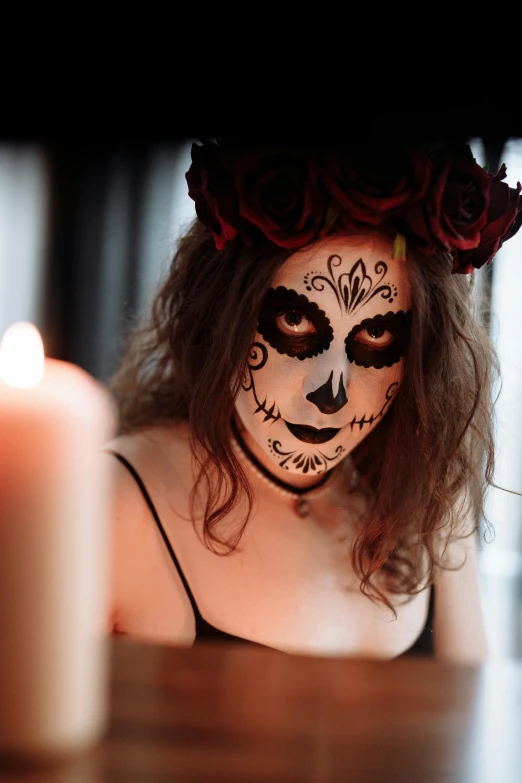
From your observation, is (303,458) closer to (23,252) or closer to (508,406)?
(508,406)

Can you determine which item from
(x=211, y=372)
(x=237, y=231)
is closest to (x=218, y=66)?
(x=237, y=231)

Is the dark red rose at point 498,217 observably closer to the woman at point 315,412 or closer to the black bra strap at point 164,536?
the woman at point 315,412

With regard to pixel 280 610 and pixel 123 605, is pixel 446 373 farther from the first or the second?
pixel 123 605

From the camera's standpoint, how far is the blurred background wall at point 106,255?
27.9 inches

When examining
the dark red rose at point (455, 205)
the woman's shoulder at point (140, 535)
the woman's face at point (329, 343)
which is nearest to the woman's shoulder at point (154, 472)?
the woman's shoulder at point (140, 535)

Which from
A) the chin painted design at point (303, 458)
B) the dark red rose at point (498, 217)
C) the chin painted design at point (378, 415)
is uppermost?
the dark red rose at point (498, 217)

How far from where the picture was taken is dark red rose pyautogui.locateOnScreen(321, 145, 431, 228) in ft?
2.01

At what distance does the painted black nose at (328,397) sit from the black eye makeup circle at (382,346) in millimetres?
31

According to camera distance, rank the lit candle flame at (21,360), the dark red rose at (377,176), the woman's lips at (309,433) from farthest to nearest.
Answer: the woman's lips at (309,433)
the dark red rose at (377,176)
the lit candle flame at (21,360)

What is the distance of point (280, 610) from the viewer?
758 mm

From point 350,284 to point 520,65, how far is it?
23 cm

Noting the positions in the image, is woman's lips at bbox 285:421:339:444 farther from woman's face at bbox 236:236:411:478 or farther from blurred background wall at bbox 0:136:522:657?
blurred background wall at bbox 0:136:522:657

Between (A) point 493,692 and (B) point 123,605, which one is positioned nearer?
(A) point 493,692

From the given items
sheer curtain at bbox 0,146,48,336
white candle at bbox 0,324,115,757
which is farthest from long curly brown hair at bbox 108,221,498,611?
white candle at bbox 0,324,115,757
